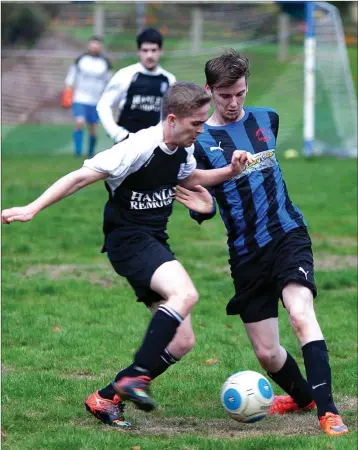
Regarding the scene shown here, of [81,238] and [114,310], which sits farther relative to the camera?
[81,238]

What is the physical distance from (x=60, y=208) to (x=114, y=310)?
5423mm

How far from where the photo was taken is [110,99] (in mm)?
10812

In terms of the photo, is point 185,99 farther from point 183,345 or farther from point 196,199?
point 183,345

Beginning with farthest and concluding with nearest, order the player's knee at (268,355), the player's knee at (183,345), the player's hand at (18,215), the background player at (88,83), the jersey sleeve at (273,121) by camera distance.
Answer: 1. the background player at (88,83)
2. the jersey sleeve at (273,121)
3. the player's knee at (268,355)
4. the player's knee at (183,345)
5. the player's hand at (18,215)

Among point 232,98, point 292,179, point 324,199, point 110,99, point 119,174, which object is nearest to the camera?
point 119,174

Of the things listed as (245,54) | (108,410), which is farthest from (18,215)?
(245,54)

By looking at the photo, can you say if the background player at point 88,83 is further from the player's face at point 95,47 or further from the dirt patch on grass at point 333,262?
the dirt patch on grass at point 333,262

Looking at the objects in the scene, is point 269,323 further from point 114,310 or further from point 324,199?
point 324,199

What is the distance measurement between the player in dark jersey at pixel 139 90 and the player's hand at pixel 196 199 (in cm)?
480

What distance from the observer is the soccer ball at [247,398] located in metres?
5.25

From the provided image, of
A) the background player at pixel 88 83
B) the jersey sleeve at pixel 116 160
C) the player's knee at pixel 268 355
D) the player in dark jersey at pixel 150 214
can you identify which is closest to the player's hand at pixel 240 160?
the player in dark jersey at pixel 150 214

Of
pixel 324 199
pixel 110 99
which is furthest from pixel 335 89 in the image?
pixel 110 99

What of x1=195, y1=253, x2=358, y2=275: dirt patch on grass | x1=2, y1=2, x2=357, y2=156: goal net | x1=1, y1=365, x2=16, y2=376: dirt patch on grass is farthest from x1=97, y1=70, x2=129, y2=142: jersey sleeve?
x1=2, y1=2, x2=357, y2=156: goal net

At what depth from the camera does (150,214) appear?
5.27 metres
